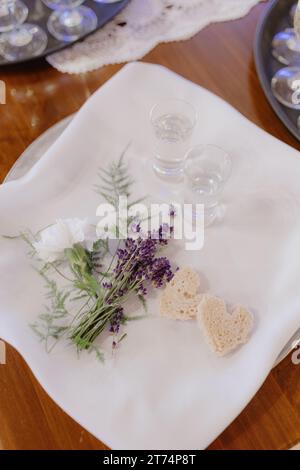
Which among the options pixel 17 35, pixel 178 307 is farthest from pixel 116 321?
pixel 17 35

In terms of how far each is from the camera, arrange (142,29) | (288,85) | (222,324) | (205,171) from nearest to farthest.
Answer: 1. (222,324)
2. (205,171)
3. (288,85)
4. (142,29)

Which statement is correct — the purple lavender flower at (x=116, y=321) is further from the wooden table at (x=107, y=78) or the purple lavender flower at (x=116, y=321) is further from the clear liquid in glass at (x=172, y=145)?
the clear liquid in glass at (x=172, y=145)

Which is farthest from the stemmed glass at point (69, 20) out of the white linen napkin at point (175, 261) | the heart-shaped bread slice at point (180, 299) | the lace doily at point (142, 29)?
the heart-shaped bread slice at point (180, 299)

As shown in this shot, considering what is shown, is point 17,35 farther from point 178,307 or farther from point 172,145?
point 178,307

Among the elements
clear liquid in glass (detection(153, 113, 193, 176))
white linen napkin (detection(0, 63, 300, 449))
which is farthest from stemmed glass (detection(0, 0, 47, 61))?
clear liquid in glass (detection(153, 113, 193, 176))

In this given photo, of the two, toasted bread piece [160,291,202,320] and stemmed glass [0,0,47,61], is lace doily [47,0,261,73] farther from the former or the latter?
toasted bread piece [160,291,202,320]
